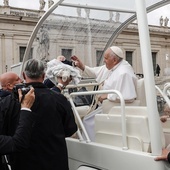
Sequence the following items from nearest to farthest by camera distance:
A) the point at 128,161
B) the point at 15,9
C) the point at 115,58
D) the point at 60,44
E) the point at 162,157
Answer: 1. the point at 162,157
2. the point at 128,161
3. the point at 115,58
4. the point at 60,44
5. the point at 15,9

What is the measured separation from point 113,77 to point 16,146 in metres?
1.62

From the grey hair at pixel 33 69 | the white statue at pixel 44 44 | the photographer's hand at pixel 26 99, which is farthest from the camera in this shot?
the white statue at pixel 44 44

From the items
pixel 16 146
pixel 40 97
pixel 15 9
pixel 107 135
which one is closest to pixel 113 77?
pixel 107 135

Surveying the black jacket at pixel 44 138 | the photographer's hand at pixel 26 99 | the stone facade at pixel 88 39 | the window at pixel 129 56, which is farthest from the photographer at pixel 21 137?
the window at pixel 129 56

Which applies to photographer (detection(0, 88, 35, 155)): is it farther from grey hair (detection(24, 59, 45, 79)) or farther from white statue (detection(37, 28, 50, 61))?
white statue (detection(37, 28, 50, 61))

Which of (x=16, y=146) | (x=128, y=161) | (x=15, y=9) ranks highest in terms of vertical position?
(x=15, y=9)

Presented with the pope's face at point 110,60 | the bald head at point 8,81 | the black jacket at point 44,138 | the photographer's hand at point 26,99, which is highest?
the pope's face at point 110,60

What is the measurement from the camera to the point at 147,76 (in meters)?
2.47

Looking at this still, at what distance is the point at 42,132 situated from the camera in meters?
2.91

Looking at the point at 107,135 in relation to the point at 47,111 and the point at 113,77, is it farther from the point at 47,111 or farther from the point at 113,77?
the point at 113,77

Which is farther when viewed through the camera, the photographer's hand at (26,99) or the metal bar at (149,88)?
the photographer's hand at (26,99)

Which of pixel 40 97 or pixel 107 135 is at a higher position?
pixel 40 97

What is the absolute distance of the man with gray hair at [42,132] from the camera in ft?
9.50

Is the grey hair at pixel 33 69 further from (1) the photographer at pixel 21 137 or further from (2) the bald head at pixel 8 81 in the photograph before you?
(2) the bald head at pixel 8 81
